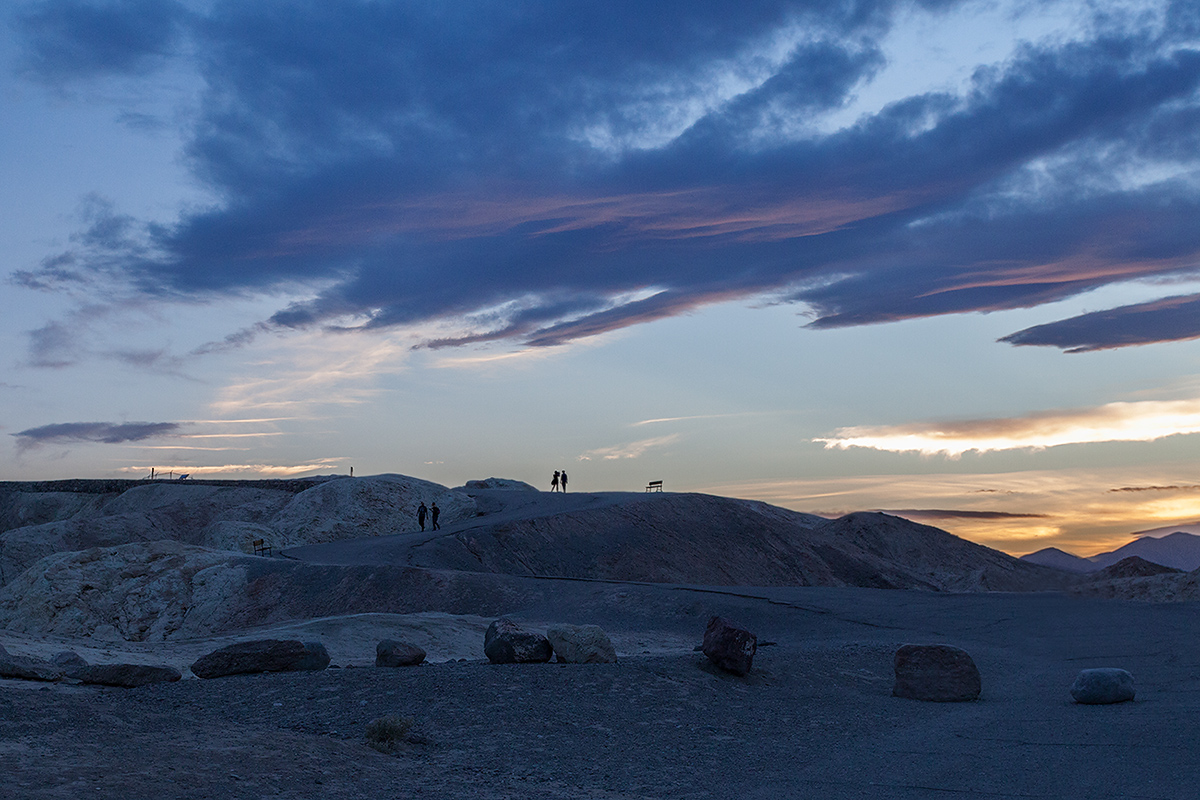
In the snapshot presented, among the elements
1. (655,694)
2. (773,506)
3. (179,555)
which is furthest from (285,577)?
(773,506)

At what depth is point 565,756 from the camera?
34.2 ft

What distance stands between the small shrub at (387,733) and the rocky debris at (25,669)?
227 inches

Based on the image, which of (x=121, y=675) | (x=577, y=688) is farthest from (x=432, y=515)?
(x=577, y=688)

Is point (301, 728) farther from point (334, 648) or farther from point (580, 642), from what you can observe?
point (334, 648)

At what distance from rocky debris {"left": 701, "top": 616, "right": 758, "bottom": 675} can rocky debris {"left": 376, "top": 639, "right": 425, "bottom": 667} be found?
15.9 ft

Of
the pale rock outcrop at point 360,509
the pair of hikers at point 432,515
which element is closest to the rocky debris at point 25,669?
the pair of hikers at point 432,515

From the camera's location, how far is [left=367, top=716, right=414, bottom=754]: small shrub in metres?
10.1

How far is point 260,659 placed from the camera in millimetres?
14055

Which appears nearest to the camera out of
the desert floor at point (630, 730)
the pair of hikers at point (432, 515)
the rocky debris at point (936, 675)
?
the desert floor at point (630, 730)

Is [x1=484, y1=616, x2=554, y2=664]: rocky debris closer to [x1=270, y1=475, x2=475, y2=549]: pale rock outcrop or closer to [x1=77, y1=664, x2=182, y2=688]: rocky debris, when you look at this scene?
[x1=77, y1=664, x2=182, y2=688]: rocky debris

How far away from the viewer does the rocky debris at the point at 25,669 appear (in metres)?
12.6

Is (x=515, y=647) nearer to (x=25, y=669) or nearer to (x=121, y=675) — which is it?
(x=121, y=675)

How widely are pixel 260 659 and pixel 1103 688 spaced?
41.3ft

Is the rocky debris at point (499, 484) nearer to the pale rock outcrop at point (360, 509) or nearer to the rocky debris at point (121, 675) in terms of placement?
the pale rock outcrop at point (360, 509)
